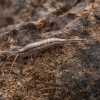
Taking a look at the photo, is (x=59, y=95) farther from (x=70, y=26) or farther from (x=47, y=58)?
(x=70, y=26)

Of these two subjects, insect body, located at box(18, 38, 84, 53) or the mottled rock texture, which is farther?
insect body, located at box(18, 38, 84, 53)

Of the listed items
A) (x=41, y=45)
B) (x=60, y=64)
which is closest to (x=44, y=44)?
(x=41, y=45)

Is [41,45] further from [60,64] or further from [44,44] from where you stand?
[60,64]

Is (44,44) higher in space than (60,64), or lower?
higher

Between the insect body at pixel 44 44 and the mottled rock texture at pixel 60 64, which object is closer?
the mottled rock texture at pixel 60 64

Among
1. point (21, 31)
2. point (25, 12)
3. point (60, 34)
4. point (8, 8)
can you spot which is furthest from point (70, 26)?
point (8, 8)

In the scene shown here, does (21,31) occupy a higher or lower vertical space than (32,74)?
higher

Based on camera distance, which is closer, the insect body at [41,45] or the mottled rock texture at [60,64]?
the mottled rock texture at [60,64]

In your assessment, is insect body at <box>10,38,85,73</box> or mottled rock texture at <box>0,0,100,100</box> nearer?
mottled rock texture at <box>0,0,100,100</box>
